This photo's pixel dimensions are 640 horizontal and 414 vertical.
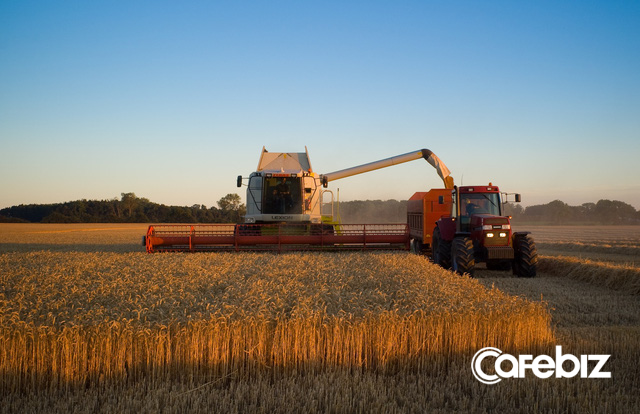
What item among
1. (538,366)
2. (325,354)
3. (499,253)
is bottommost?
(538,366)

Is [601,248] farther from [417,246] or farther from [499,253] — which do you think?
[499,253]

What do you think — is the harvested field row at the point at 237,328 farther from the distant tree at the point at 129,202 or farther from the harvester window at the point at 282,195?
the distant tree at the point at 129,202

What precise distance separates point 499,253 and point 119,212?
174ft

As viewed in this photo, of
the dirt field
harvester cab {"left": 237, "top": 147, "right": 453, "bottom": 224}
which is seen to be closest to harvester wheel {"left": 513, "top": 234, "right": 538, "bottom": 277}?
the dirt field

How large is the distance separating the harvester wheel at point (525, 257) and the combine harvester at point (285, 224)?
3221 millimetres

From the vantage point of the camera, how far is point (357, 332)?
4598mm

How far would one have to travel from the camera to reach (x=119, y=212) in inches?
2174

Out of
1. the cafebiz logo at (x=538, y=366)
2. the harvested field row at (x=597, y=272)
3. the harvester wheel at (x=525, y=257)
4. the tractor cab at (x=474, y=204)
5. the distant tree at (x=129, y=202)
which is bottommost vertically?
the cafebiz logo at (x=538, y=366)

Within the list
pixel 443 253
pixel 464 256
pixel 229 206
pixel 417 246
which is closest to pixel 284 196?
pixel 417 246

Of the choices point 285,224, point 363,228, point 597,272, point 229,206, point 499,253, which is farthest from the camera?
point 229,206

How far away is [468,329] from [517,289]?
5.06 meters

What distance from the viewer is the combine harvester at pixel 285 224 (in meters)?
12.8

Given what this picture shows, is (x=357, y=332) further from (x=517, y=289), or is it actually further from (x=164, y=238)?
(x=164, y=238)

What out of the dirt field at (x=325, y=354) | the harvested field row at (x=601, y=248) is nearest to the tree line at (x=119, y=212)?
the harvested field row at (x=601, y=248)
